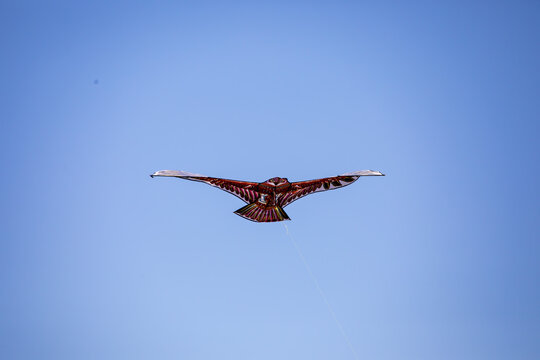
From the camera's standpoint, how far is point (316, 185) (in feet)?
60.8

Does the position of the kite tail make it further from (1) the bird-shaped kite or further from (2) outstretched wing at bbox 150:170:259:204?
(2) outstretched wing at bbox 150:170:259:204

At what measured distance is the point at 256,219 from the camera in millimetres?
17922

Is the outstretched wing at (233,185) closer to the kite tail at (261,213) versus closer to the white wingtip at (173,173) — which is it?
the white wingtip at (173,173)

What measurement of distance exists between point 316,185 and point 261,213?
2.34 metres

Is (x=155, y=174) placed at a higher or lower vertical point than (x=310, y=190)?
lower

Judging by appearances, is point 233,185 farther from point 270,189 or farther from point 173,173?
point 173,173

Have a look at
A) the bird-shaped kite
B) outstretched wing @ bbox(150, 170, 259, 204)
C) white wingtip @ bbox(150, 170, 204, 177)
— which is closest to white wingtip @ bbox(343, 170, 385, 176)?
the bird-shaped kite

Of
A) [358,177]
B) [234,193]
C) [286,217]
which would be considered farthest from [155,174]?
[358,177]

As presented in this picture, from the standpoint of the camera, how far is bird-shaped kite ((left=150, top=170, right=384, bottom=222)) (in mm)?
17141

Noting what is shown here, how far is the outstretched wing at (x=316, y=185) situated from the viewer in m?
17.9

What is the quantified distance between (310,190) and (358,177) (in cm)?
184

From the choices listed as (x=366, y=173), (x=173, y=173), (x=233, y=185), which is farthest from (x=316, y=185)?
(x=173, y=173)

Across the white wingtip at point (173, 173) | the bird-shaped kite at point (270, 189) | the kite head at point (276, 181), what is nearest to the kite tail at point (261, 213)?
the bird-shaped kite at point (270, 189)

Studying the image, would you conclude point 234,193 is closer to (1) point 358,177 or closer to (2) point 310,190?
(2) point 310,190
